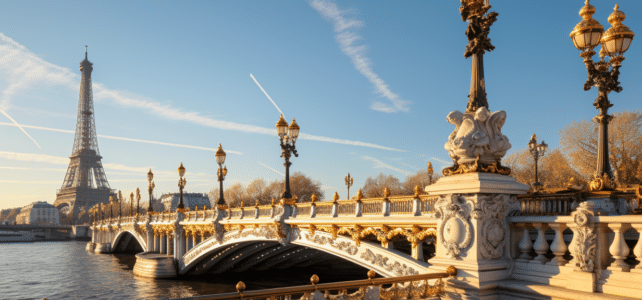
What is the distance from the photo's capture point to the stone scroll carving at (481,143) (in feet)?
27.0

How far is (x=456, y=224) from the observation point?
27.3ft

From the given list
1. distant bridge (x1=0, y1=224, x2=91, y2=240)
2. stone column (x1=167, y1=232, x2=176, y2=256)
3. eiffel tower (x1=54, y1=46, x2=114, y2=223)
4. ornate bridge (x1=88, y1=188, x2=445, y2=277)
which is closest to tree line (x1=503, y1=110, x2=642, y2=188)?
ornate bridge (x1=88, y1=188, x2=445, y2=277)

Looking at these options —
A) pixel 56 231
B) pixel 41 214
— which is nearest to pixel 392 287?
pixel 56 231

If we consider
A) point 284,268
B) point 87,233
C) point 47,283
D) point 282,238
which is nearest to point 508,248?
point 282,238

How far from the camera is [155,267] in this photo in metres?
37.1

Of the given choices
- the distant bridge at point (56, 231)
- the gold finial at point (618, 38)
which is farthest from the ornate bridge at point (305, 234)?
the distant bridge at point (56, 231)

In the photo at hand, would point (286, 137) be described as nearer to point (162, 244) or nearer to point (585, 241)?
point (585, 241)

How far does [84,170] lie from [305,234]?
155m

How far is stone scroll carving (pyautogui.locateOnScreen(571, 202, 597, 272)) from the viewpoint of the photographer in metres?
7.11

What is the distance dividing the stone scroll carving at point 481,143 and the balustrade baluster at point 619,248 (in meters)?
1.95

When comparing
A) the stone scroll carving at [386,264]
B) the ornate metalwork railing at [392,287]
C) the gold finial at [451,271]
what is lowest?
the stone scroll carving at [386,264]

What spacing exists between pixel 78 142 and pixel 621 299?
176m

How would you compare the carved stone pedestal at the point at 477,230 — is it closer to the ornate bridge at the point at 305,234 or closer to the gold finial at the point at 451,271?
the gold finial at the point at 451,271

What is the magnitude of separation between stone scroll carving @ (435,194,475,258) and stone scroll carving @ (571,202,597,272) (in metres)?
1.56
